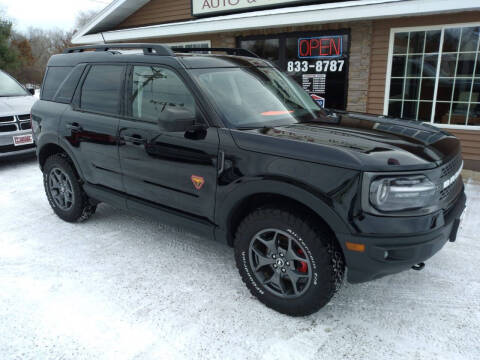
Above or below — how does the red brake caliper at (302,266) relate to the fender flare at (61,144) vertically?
below

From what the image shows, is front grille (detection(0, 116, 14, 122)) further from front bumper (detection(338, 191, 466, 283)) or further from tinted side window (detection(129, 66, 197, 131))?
front bumper (detection(338, 191, 466, 283))

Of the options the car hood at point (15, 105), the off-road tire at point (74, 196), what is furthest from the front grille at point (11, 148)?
the off-road tire at point (74, 196)

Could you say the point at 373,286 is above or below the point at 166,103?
below

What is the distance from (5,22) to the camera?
112 ft

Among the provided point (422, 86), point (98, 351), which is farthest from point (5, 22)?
point (98, 351)

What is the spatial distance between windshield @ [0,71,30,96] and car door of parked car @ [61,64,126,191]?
4977mm

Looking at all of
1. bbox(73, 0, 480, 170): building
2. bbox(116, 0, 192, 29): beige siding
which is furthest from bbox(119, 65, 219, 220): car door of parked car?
bbox(116, 0, 192, 29): beige siding

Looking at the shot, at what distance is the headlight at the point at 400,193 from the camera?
2293mm

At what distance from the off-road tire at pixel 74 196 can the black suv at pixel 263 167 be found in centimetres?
12

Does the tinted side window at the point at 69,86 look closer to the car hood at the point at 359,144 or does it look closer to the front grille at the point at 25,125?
the car hood at the point at 359,144

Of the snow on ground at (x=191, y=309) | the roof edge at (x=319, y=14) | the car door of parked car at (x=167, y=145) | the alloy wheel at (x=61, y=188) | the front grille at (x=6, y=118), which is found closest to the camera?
the snow on ground at (x=191, y=309)

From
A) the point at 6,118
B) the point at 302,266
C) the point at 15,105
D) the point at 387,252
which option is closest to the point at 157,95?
the point at 302,266

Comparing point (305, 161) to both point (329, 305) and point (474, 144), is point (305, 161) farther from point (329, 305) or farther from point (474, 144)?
point (474, 144)

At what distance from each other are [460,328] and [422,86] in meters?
6.19
